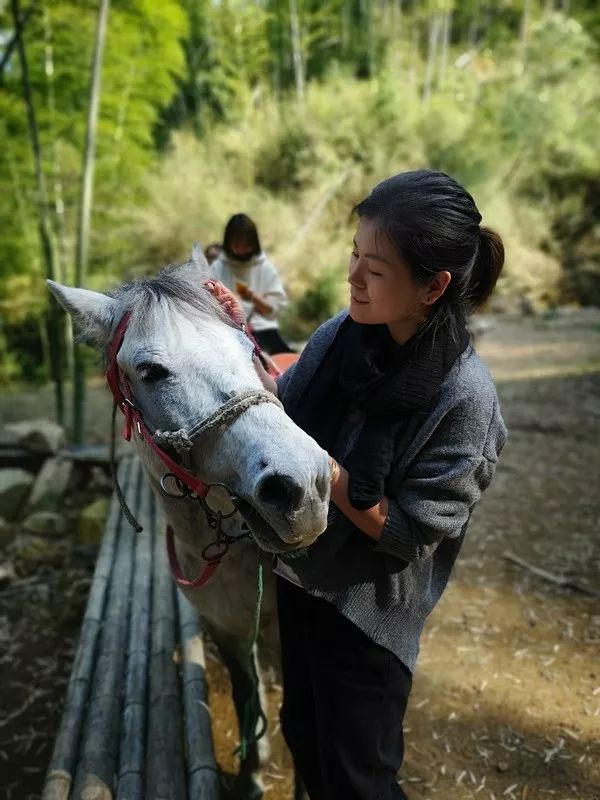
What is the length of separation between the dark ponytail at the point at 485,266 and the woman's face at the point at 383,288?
13cm

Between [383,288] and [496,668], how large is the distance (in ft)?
8.26

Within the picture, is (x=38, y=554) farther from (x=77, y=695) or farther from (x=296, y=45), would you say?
(x=296, y=45)

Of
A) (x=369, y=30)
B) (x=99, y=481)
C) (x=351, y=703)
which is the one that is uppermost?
(x=369, y=30)

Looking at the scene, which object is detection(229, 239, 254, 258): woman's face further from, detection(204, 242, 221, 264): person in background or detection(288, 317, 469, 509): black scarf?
detection(288, 317, 469, 509): black scarf

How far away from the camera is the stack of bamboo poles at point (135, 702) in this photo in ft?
6.25

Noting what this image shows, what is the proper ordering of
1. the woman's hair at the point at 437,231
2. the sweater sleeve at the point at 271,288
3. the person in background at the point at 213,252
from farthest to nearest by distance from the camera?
the person in background at the point at 213,252, the sweater sleeve at the point at 271,288, the woman's hair at the point at 437,231

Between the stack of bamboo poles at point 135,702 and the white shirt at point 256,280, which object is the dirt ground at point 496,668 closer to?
the stack of bamboo poles at point 135,702

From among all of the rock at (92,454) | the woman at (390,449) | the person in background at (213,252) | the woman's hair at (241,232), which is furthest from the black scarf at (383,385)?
the rock at (92,454)

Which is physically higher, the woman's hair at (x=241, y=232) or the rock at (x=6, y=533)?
the woman's hair at (x=241, y=232)

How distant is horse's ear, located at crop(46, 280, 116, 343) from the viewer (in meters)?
1.48

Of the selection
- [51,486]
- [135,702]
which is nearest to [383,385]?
[135,702]

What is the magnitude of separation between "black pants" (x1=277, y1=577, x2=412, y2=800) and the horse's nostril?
1.49 feet

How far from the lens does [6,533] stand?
500 centimetres

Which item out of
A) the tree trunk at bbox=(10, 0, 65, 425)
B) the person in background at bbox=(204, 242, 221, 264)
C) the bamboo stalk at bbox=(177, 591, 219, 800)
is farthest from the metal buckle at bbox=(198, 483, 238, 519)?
the tree trunk at bbox=(10, 0, 65, 425)
